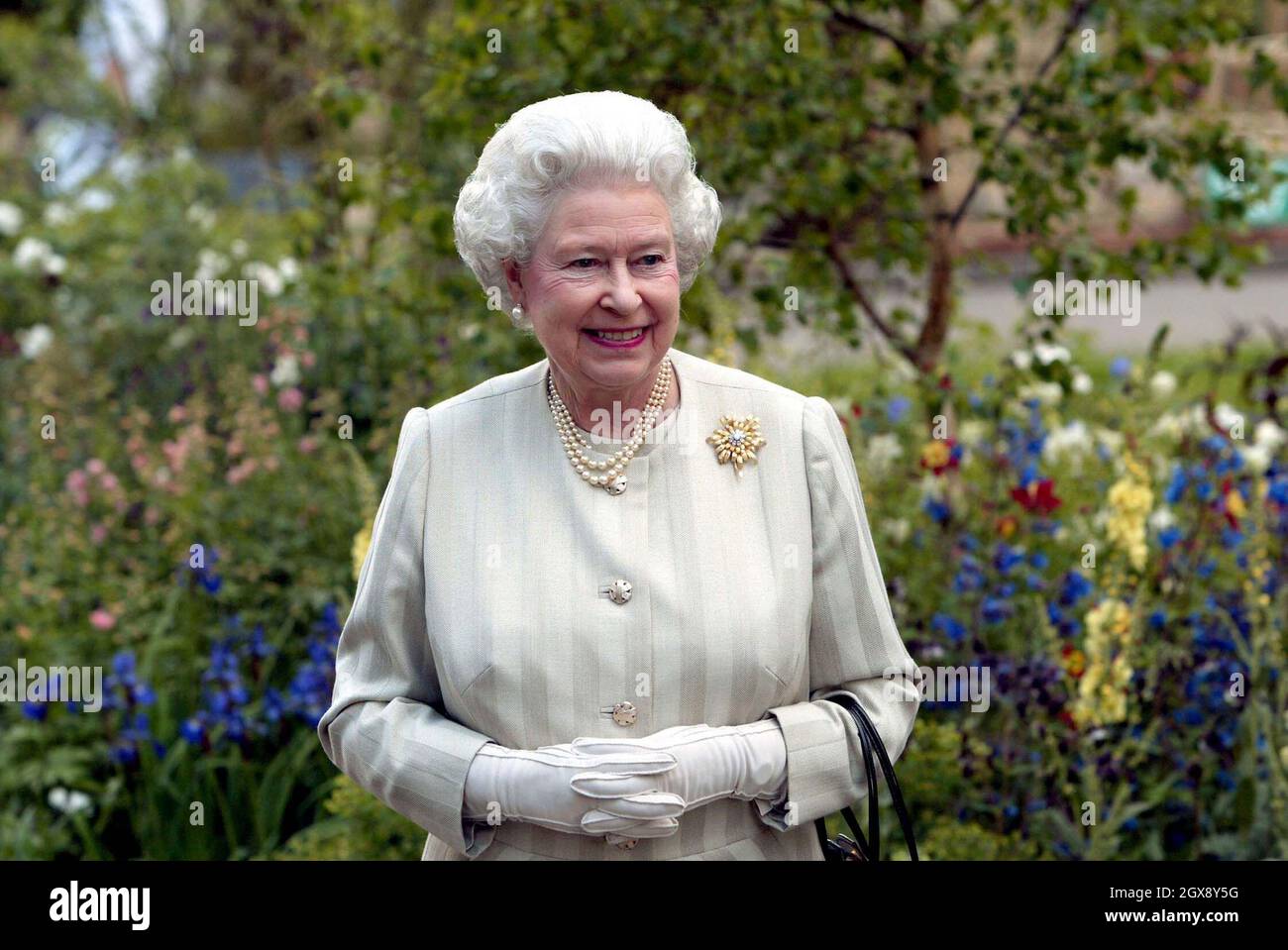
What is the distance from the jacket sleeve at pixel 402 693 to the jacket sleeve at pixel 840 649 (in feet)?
1.38

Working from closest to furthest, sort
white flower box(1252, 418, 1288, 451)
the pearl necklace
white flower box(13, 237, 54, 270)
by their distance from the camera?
the pearl necklace
white flower box(1252, 418, 1288, 451)
white flower box(13, 237, 54, 270)

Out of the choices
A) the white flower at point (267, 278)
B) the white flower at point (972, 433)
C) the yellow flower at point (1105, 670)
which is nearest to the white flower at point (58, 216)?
the white flower at point (267, 278)

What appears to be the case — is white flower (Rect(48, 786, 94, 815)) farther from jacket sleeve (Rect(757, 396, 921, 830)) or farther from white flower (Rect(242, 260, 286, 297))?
jacket sleeve (Rect(757, 396, 921, 830))

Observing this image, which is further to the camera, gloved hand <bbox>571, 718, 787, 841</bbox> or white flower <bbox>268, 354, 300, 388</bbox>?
white flower <bbox>268, 354, 300, 388</bbox>

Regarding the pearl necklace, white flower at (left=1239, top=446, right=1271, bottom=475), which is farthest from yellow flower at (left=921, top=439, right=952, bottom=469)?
the pearl necklace

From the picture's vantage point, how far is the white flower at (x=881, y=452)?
4246mm

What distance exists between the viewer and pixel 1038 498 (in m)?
3.93

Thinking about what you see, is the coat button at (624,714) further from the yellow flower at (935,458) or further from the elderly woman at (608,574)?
the yellow flower at (935,458)

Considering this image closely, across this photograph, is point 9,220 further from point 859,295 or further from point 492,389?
point 492,389

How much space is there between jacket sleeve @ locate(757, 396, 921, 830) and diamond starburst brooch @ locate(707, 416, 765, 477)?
75 millimetres

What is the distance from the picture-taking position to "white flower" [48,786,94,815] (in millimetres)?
3850

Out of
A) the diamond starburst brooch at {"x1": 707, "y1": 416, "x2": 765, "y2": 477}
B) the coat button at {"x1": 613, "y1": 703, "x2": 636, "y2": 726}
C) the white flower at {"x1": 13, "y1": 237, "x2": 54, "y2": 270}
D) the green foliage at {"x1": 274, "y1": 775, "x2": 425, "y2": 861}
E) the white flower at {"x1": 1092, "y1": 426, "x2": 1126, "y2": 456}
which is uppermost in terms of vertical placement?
the white flower at {"x1": 13, "y1": 237, "x2": 54, "y2": 270}

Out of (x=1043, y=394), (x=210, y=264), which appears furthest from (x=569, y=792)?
(x=210, y=264)
